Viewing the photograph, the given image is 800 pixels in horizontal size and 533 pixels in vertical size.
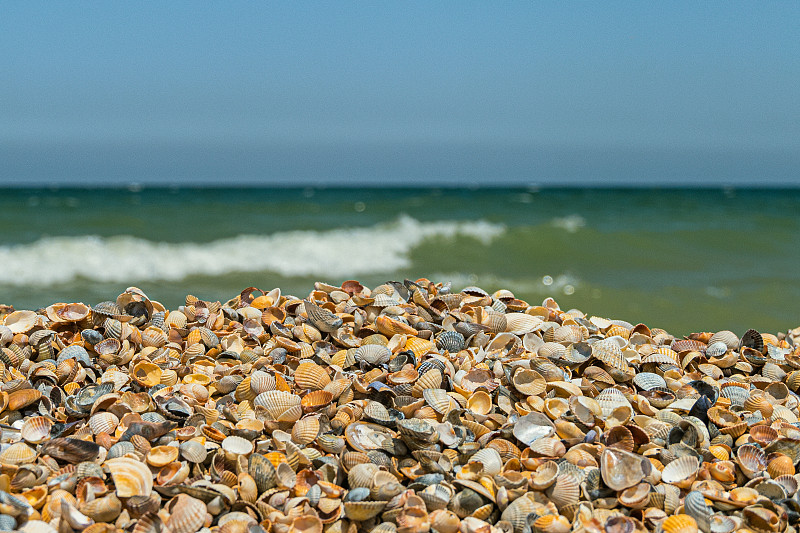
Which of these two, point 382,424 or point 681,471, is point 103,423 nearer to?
point 382,424

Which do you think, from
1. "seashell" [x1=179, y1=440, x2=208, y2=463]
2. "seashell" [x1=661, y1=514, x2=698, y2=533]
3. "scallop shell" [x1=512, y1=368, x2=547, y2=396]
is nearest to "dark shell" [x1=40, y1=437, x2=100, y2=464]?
"seashell" [x1=179, y1=440, x2=208, y2=463]

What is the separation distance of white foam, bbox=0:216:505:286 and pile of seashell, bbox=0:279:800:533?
305 inches

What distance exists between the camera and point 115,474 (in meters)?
2.06

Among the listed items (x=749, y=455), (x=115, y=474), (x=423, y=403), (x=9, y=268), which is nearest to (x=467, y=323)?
(x=423, y=403)

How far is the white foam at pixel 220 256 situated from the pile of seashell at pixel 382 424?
7735mm

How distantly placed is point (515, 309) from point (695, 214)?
20.1 meters

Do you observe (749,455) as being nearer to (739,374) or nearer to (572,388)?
(572,388)

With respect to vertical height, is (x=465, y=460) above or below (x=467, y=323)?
below

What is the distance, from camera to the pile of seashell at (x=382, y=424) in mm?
2025

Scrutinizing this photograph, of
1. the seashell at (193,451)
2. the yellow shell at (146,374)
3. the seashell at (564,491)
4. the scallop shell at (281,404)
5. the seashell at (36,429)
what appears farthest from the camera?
the yellow shell at (146,374)

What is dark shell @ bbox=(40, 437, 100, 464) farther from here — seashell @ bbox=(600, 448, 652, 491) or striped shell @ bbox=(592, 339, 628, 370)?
striped shell @ bbox=(592, 339, 628, 370)

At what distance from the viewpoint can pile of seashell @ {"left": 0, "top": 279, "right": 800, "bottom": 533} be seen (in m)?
2.03

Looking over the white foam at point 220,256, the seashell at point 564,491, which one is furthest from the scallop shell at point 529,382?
the white foam at point 220,256

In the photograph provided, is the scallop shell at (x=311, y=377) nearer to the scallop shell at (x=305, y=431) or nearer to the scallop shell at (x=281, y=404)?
the scallop shell at (x=281, y=404)
